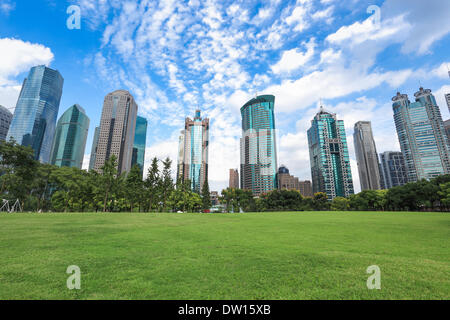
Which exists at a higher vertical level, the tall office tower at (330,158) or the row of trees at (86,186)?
the tall office tower at (330,158)

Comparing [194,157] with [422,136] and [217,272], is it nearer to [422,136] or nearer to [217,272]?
[422,136]

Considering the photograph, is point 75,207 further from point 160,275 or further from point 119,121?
point 119,121

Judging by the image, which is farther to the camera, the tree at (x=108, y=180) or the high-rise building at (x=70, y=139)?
the high-rise building at (x=70, y=139)

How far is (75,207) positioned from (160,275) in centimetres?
5382

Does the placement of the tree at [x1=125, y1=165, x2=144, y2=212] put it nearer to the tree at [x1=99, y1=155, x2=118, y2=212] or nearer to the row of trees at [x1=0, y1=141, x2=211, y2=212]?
the row of trees at [x1=0, y1=141, x2=211, y2=212]

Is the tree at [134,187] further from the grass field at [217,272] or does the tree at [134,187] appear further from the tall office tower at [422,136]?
the tall office tower at [422,136]

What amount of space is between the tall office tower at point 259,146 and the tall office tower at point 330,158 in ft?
111

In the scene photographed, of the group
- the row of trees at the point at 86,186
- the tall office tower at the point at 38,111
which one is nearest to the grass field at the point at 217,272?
the row of trees at the point at 86,186

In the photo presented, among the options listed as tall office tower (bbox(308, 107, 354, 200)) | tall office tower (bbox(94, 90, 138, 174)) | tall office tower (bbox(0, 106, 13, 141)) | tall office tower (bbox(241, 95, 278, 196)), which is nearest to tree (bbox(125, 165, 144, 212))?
tall office tower (bbox(0, 106, 13, 141))

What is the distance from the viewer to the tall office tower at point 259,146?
161 meters

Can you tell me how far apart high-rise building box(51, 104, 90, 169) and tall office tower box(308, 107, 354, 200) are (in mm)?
194132

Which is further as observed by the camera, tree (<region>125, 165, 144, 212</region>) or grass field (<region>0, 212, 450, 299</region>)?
tree (<region>125, 165, 144, 212</region>)

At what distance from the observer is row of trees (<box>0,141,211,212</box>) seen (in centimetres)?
3163

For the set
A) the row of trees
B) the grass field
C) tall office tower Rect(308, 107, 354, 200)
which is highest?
tall office tower Rect(308, 107, 354, 200)
